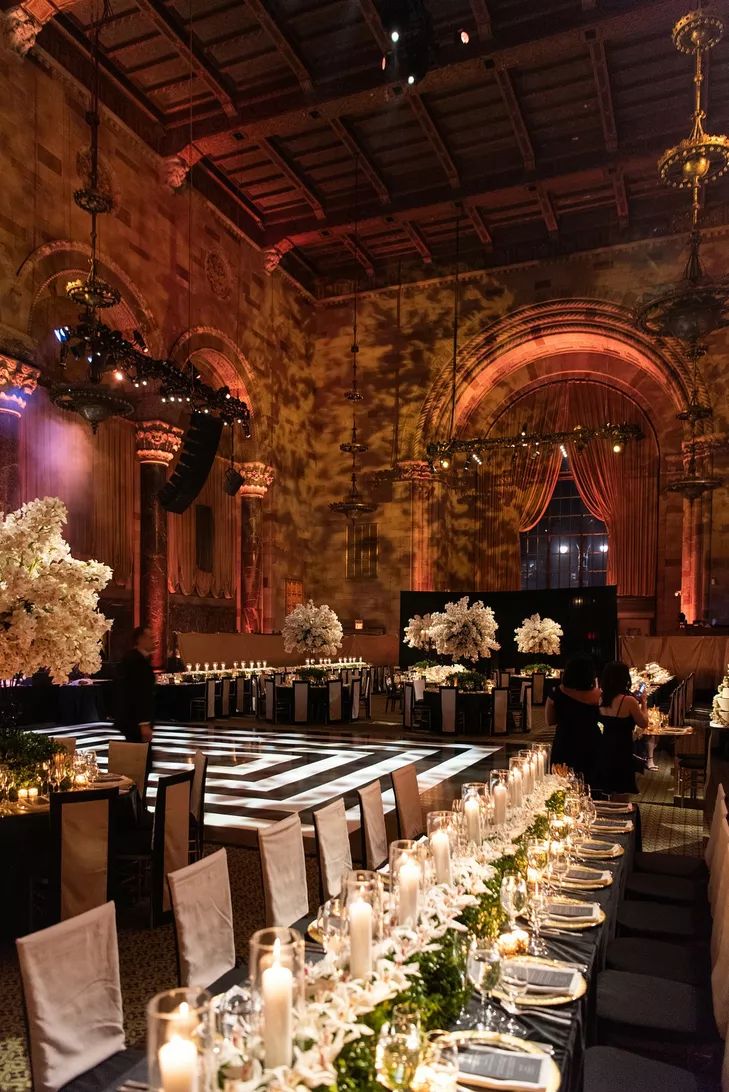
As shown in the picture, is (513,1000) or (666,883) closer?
(513,1000)

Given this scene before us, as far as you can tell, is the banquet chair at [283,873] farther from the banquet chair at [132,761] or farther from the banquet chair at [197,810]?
the banquet chair at [132,761]

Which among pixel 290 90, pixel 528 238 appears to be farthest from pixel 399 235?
pixel 290 90

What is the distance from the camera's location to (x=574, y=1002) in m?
2.00

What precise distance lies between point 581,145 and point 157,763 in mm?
12864

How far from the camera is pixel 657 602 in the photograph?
17.7 metres

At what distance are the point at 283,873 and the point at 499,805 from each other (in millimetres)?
872

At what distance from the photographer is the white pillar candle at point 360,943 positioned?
1828 millimetres

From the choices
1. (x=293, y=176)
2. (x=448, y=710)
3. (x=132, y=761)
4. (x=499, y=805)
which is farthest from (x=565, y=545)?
(x=499, y=805)

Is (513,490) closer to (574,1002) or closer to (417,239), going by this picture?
(417,239)

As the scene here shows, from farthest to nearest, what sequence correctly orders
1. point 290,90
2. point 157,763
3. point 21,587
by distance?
point 290,90 → point 157,763 → point 21,587

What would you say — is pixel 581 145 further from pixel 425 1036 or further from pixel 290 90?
pixel 425 1036

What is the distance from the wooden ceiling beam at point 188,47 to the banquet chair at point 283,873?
11937mm

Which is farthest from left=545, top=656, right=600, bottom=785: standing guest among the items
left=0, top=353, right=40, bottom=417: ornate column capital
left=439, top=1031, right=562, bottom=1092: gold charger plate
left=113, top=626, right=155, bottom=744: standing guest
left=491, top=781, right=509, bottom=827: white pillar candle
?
left=0, top=353, right=40, bottom=417: ornate column capital

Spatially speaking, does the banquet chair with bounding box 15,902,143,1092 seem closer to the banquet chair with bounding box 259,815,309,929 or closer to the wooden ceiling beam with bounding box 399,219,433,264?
the banquet chair with bounding box 259,815,309,929
